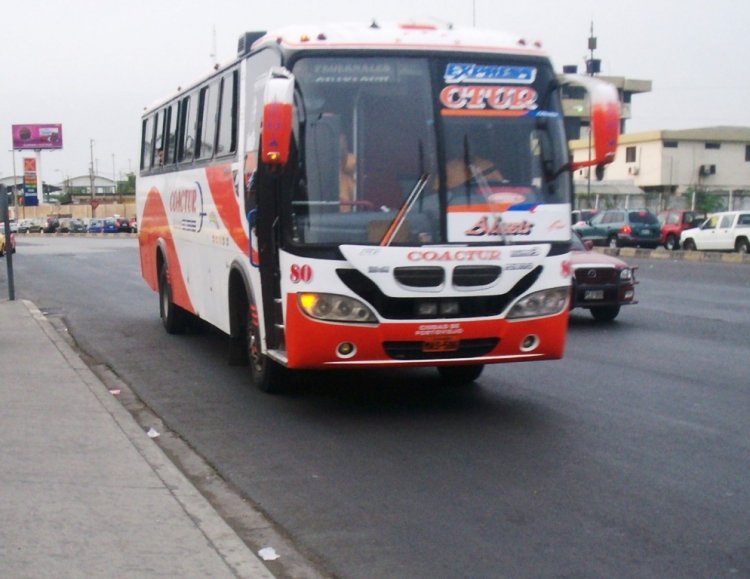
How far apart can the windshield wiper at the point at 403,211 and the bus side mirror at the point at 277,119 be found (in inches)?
38.8

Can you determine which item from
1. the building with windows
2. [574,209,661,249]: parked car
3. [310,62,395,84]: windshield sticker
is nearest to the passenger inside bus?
[310,62,395,84]: windshield sticker

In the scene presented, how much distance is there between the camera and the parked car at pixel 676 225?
4328cm

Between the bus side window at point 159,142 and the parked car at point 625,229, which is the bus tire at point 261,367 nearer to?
the bus side window at point 159,142

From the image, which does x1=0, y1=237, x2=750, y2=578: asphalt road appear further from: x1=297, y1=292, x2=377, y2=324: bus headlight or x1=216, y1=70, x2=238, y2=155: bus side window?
x1=216, y1=70, x2=238, y2=155: bus side window

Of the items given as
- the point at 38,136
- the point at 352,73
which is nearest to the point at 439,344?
the point at 352,73

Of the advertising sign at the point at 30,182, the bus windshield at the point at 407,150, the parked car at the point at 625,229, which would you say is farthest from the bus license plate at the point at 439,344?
the advertising sign at the point at 30,182

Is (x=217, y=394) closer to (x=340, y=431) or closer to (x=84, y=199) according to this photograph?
(x=340, y=431)

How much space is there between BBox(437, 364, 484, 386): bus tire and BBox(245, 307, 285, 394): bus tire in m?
1.68

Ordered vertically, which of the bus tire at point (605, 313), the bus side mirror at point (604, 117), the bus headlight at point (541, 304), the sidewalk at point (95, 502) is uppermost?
the bus side mirror at point (604, 117)

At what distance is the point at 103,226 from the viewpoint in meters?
86.8

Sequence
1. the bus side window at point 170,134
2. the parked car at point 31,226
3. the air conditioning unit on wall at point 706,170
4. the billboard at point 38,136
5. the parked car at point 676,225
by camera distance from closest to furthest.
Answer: the bus side window at point 170,134 → the parked car at point 676,225 → the air conditioning unit on wall at point 706,170 → the parked car at point 31,226 → the billboard at point 38,136

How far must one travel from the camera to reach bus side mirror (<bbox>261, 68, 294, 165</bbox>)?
797cm

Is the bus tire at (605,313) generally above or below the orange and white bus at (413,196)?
below

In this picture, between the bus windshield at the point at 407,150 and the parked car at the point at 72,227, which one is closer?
the bus windshield at the point at 407,150
